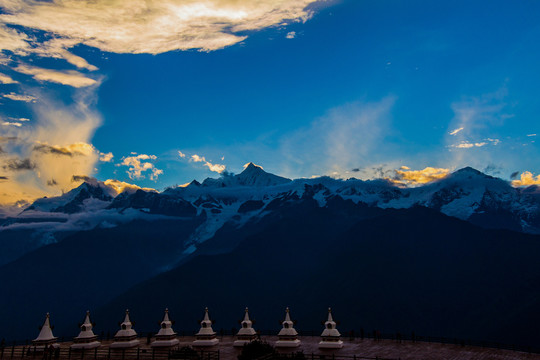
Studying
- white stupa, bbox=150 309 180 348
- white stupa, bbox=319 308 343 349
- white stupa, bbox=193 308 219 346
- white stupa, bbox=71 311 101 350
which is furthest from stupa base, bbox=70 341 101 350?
white stupa, bbox=319 308 343 349

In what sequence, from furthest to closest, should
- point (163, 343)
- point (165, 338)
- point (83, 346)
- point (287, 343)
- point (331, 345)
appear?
point (165, 338)
point (163, 343)
point (83, 346)
point (287, 343)
point (331, 345)

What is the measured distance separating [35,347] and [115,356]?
13.3 metres

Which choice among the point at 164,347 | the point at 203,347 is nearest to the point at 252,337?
the point at 203,347

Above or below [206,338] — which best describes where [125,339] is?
above

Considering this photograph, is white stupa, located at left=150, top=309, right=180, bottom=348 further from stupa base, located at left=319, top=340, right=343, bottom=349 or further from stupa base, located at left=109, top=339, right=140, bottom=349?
stupa base, located at left=319, top=340, right=343, bottom=349

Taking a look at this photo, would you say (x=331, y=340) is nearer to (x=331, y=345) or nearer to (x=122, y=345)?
(x=331, y=345)

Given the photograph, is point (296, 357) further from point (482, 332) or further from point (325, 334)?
point (482, 332)

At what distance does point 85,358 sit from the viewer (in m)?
62.2

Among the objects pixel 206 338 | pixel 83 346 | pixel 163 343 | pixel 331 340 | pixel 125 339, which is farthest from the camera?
pixel 125 339

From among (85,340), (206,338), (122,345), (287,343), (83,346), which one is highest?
(85,340)

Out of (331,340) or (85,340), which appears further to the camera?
(85,340)

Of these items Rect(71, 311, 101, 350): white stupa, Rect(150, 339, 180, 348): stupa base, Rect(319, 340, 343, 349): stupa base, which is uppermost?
Rect(71, 311, 101, 350): white stupa

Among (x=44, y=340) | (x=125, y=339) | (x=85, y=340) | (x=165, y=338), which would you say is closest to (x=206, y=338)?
(x=165, y=338)

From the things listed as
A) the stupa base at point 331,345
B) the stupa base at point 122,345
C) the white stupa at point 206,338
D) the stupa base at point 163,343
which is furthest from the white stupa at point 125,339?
the stupa base at point 331,345
